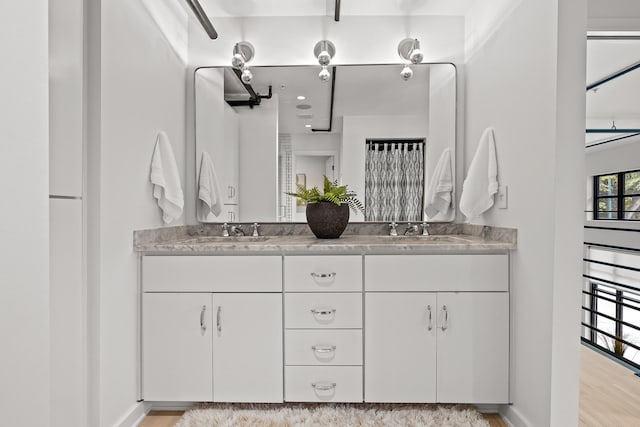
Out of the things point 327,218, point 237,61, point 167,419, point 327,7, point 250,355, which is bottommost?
point 167,419

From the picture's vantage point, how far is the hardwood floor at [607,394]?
1.98 metres

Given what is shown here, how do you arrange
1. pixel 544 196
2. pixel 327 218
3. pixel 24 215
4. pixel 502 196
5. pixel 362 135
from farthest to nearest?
pixel 362 135
pixel 327 218
pixel 502 196
pixel 544 196
pixel 24 215

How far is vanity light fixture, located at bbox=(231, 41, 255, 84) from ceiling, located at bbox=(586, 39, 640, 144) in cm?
210

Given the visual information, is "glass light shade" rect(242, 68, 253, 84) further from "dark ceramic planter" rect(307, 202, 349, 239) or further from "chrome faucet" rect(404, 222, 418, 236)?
"chrome faucet" rect(404, 222, 418, 236)

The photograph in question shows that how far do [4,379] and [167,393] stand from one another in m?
1.51

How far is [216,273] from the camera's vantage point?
6.62 ft

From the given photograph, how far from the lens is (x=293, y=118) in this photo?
2678mm

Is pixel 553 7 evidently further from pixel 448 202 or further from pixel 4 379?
pixel 4 379

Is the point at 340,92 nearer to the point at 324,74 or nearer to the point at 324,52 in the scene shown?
the point at 324,74

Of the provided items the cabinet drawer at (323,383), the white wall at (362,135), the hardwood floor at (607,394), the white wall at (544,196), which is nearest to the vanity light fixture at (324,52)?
the white wall at (362,135)

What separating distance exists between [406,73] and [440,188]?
0.77m

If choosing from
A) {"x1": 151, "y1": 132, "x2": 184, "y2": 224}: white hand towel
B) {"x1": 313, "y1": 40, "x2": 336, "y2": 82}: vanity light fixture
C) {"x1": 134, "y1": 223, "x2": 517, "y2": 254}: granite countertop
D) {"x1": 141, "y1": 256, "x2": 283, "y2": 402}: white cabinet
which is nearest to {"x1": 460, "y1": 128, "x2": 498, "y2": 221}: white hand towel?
{"x1": 134, "y1": 223, "x2": 517, "y2": 254}: granite countertop

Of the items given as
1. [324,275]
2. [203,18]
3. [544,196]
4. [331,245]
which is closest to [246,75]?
[203,18]

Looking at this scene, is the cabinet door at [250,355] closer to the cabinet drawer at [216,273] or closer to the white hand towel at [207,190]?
the cabinet drawer at [216,273]
